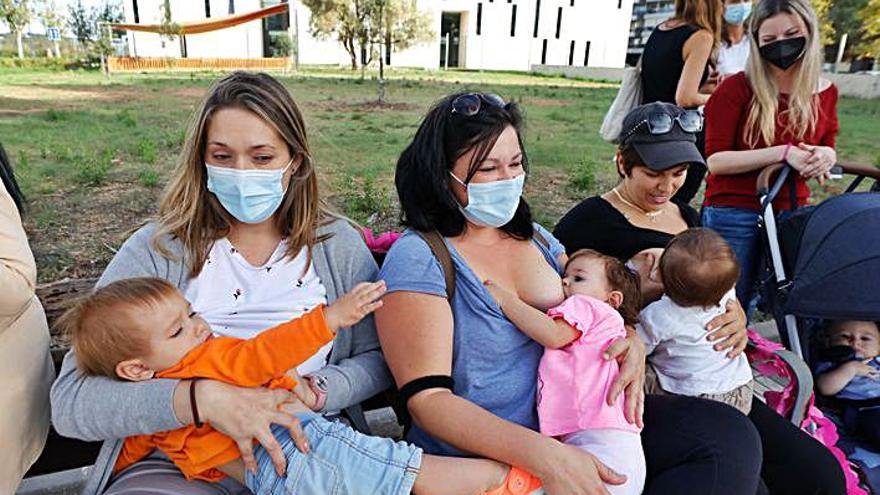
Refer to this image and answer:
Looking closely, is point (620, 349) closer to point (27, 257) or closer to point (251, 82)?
point (251, 82)

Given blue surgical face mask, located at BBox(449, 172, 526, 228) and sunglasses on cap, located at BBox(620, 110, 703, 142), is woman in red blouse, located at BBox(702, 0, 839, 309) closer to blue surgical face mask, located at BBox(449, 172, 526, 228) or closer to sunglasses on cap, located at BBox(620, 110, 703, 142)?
sunglasses on cap, located at BBox(620, 110, 703, 142)

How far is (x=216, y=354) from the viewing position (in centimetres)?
178

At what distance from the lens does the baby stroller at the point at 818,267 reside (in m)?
2.52

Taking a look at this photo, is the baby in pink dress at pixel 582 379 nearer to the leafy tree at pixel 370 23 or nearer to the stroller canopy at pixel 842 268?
the stroller canopy at pixel 842 268

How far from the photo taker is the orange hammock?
104ft

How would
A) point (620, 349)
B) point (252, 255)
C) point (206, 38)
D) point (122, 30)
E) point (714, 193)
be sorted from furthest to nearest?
1. point (206, 38)
2. point (122, 30)
3. point (714, 193)
4. point (252, 255)
5. point (620, 349)

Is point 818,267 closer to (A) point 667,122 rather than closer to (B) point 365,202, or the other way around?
(A) point 667,122

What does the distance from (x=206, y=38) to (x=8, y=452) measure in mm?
37831

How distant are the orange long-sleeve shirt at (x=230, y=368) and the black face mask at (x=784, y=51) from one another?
2.45 metres

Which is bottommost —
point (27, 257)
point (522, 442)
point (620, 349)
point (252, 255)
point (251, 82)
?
point (522, 442)

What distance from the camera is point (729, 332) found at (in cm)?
234

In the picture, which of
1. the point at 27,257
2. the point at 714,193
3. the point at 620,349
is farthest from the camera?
the point at 714,193

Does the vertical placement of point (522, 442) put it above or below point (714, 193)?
below

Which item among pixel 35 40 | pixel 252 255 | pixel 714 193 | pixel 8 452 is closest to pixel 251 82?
pixel 252 255
